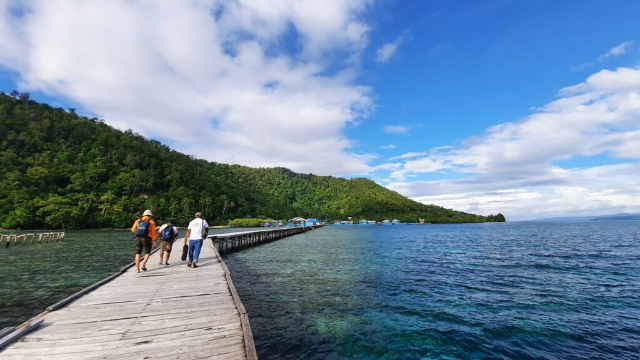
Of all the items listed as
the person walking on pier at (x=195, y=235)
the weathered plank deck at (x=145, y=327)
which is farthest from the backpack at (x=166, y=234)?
the weathered plank deck at (x=145, y=327)

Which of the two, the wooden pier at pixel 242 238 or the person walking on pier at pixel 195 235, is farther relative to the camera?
the wooden pier at pixel 242 238

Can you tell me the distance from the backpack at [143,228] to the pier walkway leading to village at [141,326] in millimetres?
2090

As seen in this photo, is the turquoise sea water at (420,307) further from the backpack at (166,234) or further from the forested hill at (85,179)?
the forested hill at (85,179)

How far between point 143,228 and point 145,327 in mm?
6535

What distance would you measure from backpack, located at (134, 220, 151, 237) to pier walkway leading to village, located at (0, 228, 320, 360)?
2.09 metres

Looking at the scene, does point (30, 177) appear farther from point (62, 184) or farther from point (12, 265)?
point (12, 265)

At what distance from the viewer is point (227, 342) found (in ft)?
16.5

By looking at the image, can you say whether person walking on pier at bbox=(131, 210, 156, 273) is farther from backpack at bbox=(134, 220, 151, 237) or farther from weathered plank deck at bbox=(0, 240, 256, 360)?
weathered plank deck at bbox=(0, 240, 256, 360)

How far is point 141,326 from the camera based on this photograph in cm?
588

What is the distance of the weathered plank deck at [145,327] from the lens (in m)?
4.67

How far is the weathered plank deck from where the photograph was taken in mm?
4668

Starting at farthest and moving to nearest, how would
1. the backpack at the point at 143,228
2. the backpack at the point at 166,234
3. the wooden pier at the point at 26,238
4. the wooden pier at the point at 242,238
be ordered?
the wooden pier at the point at 26,238, the wooden pier at the point at 242,238, the backpack at the point at 166,234, the backpack at the point at 143,228

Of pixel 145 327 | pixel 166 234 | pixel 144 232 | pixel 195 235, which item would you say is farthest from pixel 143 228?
pixel 145 327

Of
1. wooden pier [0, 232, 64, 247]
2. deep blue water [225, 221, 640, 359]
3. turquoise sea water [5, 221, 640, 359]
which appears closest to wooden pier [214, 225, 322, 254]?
turquoise sea water [5, 221, 640, 359]
